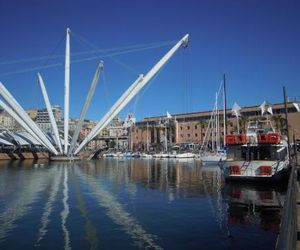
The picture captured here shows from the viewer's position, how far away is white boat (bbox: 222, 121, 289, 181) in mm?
29281

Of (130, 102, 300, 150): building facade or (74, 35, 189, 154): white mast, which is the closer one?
(74, 35, 189, 154): white mast

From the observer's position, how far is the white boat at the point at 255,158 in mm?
29281

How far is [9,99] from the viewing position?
76188 mm

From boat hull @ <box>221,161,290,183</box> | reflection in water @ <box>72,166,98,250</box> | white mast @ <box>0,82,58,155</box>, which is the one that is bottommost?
reflection in water @ <box>72,166,98,250</box>

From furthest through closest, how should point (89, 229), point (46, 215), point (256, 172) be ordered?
point (256, 172), point (46, 215), point (89, 229)

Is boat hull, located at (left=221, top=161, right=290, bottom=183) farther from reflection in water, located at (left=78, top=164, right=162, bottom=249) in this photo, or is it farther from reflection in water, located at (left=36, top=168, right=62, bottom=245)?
reflection in water, located at (left=36, top=168, right=62, bottom=245)

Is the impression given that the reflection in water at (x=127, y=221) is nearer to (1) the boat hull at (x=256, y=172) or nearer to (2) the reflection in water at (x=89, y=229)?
(2) the reflection in water at (x=89, y=229)

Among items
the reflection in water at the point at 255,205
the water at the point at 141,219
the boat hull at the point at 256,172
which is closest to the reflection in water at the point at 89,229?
the water at the point at 141,219

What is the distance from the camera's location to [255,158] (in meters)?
31.5

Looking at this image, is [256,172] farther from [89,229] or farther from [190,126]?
[190,126]

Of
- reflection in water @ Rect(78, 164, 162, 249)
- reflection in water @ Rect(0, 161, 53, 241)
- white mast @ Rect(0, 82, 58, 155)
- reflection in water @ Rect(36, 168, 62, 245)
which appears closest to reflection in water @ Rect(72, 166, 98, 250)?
reflection in water @ Rect(78, 164, 162, 249)

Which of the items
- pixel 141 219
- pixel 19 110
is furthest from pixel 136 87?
pixel 141 219

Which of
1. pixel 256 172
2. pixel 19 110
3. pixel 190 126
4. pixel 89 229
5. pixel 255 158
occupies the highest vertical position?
pixel 190 126

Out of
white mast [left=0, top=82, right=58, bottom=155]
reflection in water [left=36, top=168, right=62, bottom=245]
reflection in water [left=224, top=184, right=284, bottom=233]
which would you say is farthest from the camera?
white mast [left=0, top=82, right=58, bottom=155]
